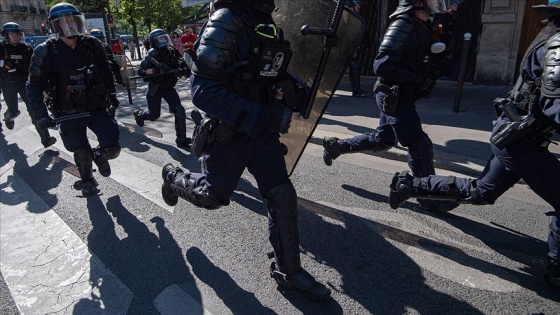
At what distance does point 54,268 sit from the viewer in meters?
2.99

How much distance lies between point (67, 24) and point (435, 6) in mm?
3392

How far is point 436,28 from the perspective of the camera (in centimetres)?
324

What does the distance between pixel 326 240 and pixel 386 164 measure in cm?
218

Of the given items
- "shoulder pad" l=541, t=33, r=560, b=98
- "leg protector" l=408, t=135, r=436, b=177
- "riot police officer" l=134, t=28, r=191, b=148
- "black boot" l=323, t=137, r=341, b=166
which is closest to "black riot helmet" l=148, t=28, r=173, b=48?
"riot police officer" l=134, t=28, r=191, b=148

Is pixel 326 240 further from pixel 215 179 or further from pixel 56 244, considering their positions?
pixel 56 244

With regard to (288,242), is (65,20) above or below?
above

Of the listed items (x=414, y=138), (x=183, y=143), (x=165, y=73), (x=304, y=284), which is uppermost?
(x=165, y=73)

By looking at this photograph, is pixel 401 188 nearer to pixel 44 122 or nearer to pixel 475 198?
pixel 475 198

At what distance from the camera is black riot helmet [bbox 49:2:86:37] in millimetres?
3742

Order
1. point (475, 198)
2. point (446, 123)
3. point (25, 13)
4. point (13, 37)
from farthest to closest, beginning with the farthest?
point (25, 13)
point (13, 37)
point (446, 123)
point (475, 198)

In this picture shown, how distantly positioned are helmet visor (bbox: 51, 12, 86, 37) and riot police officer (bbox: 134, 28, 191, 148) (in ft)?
6.67

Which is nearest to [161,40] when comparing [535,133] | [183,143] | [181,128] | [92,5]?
[181,128]

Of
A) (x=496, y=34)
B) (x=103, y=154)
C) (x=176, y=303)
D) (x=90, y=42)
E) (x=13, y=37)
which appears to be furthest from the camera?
(x=496, y=34)

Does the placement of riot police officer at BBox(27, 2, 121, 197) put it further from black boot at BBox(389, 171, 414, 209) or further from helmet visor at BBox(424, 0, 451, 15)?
helmet visor at BBox(424, 0, 451, 15)
